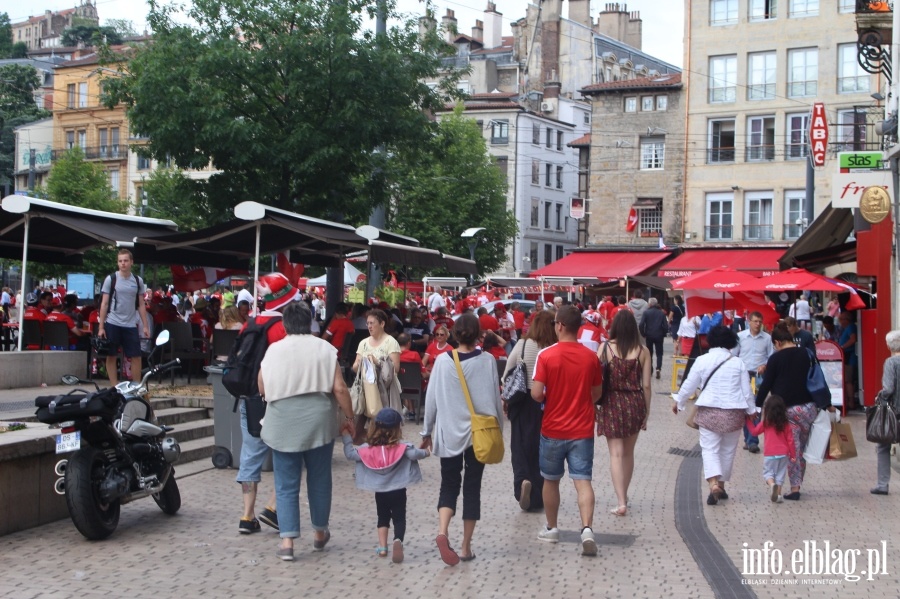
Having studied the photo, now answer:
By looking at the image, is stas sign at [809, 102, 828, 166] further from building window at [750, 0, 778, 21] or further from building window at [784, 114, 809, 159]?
building window at [750, 0, 778, 21]

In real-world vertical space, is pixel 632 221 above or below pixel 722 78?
below

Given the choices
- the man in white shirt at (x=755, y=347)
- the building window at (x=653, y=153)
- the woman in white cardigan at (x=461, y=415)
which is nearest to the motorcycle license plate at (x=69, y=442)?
the woman in white cardigan at (x=461, y=415)

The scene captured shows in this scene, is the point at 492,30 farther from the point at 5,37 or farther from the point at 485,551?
the point at 485,551

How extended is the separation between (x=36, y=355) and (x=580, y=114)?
6873 cm

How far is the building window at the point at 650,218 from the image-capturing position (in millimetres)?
51531

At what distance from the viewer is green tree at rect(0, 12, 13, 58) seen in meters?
126

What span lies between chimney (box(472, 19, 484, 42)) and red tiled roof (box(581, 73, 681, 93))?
33983mm

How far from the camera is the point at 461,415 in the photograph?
7.70 metres

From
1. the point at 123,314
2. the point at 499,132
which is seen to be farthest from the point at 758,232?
the point at 123,314

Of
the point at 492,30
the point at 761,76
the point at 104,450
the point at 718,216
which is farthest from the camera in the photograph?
the point at 492,30

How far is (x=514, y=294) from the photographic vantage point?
52.8 m

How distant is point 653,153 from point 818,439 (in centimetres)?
4276

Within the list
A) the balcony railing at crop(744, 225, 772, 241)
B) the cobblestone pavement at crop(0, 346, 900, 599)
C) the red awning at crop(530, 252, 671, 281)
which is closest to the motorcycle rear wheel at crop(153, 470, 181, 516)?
the cobblestone pavement at crop(0, 346, 900, 599)

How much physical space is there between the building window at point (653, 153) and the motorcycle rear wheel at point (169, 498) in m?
44.8
